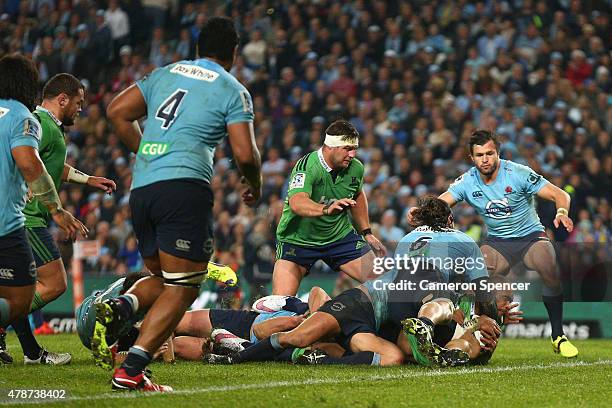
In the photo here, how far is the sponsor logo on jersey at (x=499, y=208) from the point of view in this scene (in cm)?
1066

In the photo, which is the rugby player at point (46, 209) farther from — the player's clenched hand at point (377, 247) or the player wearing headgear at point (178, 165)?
the player's clenched hand at point (377, 247)

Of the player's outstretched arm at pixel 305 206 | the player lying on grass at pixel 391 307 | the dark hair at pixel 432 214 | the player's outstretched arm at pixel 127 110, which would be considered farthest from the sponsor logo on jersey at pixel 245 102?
the dark hair at pixel 432 214

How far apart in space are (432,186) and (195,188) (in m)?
10.9

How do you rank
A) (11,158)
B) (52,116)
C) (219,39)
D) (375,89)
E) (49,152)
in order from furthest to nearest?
(375,89) → (52,116) → (49,152) → (219,39) → (11,158)

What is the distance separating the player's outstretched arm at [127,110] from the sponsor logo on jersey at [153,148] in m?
0.18

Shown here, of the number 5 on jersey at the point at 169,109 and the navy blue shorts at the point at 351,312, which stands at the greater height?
the number 5 on jersey at the point at 169,109

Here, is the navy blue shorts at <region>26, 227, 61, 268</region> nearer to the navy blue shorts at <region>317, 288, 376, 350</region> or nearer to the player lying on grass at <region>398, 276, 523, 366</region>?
the navy blue shorts at <region>317, 288, 376, 350</region>

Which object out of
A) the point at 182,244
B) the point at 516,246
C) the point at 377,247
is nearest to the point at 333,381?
the point at 182,244

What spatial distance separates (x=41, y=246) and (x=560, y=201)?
16.4 feet

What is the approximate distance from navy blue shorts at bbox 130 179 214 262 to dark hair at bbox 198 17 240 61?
0.90 m

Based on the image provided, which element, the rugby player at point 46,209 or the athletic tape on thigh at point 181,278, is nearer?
the athletic tape on thigh at point 181,278

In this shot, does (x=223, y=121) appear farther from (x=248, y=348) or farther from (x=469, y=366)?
(x=469, y=366)

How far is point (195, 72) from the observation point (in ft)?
21.8

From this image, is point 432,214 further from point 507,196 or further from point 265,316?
point 507,196
